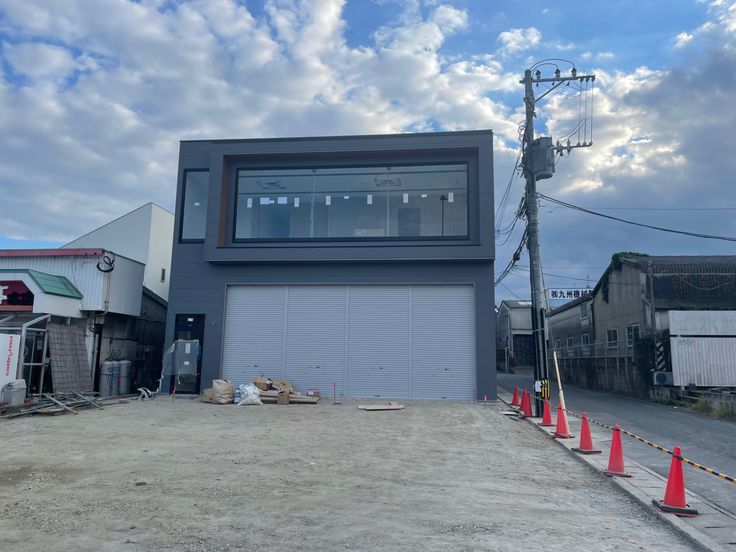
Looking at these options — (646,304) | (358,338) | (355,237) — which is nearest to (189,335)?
(358,338)

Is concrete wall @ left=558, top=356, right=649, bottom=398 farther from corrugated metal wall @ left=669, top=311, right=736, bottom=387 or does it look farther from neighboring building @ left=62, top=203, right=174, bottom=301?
neighboring building @ left=62, top=203, right=174, bottom=301

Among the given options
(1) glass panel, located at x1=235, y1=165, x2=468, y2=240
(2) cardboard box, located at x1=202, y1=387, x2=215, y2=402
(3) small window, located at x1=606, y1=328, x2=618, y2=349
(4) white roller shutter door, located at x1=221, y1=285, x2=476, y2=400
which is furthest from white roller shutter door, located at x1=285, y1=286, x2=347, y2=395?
(3) small window, located at x1=606, y1=328, x2=618, y2=349

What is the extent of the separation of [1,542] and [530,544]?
17.2 ft

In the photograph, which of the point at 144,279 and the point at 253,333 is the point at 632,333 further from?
the point at 144,279

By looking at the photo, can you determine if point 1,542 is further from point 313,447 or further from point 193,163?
point 193,163

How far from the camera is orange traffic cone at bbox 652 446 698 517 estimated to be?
659cm

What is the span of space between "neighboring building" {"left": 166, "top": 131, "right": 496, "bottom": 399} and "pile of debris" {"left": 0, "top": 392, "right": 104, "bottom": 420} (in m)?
4.32

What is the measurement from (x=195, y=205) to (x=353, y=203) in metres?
6.62

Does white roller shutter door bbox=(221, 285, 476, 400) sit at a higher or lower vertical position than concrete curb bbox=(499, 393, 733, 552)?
higher

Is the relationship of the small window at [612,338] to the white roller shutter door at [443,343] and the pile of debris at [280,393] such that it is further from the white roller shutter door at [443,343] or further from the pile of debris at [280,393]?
the pile of debris at [280,393]

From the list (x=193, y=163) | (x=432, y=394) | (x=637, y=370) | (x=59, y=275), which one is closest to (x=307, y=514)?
(x=432, y=394)

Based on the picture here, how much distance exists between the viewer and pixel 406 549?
17.0 feet

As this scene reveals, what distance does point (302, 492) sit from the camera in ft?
23.5

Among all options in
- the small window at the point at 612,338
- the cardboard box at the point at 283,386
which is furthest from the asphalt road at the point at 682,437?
the cardboard box at the point at 283,386
